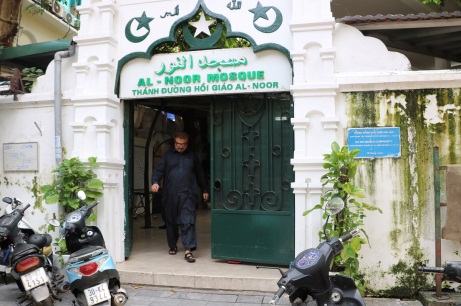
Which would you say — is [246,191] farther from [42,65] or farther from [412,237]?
[42,65]

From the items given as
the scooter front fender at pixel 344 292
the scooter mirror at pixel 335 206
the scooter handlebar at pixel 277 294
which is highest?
the scooter mirror at pixel 335 206

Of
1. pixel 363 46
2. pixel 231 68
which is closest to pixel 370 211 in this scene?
pixel 363 46

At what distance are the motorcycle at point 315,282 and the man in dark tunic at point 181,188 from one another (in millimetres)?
2935

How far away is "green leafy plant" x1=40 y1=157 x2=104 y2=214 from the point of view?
18.5 feet

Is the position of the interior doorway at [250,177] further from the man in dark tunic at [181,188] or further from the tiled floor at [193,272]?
the man in dark tunic at [181,188]

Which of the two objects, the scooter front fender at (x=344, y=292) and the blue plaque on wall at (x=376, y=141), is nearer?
the scooter front fender at (x=344, y=292)

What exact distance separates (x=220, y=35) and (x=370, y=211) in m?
2.91

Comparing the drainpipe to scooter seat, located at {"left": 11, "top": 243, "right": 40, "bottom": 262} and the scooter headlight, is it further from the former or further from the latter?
the scooter headlight

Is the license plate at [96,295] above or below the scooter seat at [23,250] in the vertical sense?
below

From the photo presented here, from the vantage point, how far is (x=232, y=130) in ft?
19.7

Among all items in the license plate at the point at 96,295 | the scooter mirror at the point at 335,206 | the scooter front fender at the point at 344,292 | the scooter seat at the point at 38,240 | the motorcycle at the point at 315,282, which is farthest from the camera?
the scooter seat at the point at 38,240

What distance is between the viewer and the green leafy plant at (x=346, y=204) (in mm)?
4574

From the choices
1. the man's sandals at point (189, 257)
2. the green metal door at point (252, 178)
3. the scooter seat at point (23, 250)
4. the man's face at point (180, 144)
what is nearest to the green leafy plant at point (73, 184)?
the scooter seat at point (23, 250)

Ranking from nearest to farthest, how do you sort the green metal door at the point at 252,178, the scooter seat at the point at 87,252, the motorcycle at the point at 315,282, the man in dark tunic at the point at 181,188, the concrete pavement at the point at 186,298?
1. the motorcycle at the point at 315,282
2. the scooter seat at the point at 87,252
3. the concrete pavement at the point at 186,298
4. the green metal door at the point at 252,178
5. the man in dark tunic at the point at 181,188
